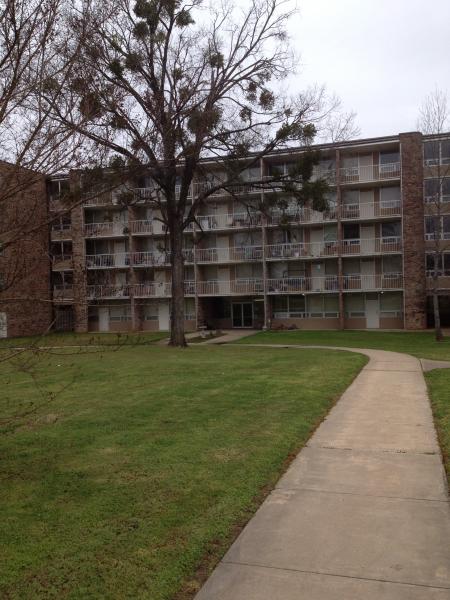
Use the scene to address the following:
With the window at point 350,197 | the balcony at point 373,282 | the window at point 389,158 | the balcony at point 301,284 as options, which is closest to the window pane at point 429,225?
the balcony at point 373,282

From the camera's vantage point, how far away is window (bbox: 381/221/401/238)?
1447 inches

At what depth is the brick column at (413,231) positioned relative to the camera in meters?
34.7

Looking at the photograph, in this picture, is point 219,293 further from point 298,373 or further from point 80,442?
point 80,442

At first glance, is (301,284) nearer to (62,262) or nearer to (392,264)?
(392,264)

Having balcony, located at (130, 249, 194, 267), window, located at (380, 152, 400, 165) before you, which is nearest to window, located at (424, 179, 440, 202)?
window, located at (380, 152, 400, 165)

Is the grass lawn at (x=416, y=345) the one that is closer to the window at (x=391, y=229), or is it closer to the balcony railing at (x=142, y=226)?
the window at (x=391, y=229)

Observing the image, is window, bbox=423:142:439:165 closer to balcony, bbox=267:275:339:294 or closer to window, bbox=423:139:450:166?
window, bbox=423:139:450:166

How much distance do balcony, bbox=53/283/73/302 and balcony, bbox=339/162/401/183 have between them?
33887mm

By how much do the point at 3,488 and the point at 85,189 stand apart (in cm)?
316

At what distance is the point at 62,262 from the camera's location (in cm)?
516

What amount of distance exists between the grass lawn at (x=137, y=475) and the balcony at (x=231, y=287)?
2668 cm

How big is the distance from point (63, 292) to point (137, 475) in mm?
2250

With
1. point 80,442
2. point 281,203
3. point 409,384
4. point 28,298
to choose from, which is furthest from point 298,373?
point 281,203

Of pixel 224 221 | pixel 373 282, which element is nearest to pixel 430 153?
pixel 373 282
